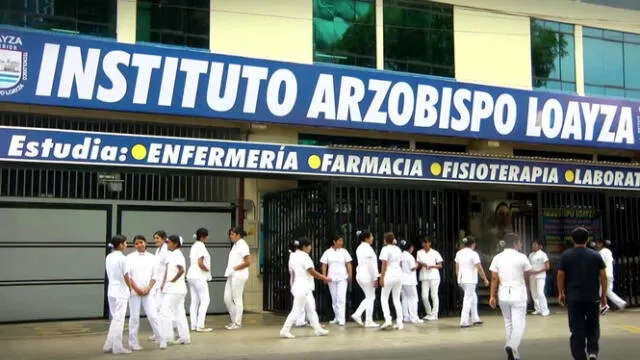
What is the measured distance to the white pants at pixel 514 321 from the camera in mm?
9516

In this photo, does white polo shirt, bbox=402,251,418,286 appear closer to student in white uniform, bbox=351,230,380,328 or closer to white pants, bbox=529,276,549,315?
student in white uniform, bbox=351,230,380,328

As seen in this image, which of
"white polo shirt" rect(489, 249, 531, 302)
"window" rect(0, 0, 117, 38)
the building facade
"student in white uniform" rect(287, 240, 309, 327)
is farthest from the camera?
"window" rect(0, 0, 117, 38)

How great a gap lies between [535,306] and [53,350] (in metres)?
10.6

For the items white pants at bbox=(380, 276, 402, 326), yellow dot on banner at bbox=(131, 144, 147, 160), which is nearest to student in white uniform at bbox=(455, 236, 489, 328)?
white pants at bbox=(380, 276, 402, 326)

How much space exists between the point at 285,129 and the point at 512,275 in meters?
8.29

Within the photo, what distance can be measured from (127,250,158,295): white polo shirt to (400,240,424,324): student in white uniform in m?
5.50

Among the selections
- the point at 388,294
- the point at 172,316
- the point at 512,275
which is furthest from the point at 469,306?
the point at 172,316

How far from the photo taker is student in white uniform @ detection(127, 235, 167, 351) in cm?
1110

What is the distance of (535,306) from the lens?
16.9 m

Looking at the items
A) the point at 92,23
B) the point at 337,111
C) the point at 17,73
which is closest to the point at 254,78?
the point at 337,111

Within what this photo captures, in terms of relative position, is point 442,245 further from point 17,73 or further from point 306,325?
point 17,73

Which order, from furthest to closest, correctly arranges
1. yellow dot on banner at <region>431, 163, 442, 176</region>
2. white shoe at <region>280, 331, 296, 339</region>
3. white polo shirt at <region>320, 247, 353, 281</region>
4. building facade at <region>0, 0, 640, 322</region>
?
1. yellow dot on banner at <region>431, 163, 442, 176</region>
2. white polo shirt at <region>320, 247, 353, 281</region>
3. building facade at <region>0, 0, 640, 322</region>
4. white shoe at <region>280, 331, 296, 339</region>

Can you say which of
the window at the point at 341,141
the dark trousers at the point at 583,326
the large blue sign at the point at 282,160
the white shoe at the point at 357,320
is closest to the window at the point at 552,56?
the large blue sign at the point at 282,160

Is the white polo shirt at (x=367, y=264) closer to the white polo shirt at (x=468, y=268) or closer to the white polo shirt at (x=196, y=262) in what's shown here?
the white polo shirt at (x=468, y=268)
